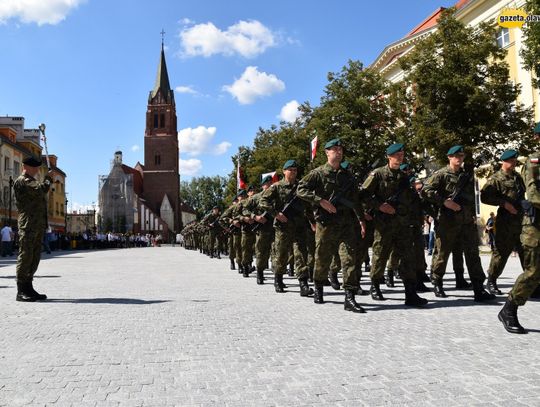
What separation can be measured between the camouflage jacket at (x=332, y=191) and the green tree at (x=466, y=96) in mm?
15355

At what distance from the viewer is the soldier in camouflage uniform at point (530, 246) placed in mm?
4969

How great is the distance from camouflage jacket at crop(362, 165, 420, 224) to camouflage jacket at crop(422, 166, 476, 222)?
0.47 m

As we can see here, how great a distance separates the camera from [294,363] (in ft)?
13.6

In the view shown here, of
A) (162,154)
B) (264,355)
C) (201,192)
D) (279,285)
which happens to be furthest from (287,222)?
(201,192)

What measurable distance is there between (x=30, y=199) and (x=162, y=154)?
94777mm

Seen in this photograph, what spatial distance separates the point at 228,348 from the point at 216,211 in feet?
56.1

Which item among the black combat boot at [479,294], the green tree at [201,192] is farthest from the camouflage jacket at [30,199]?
the green tree at [201,192]

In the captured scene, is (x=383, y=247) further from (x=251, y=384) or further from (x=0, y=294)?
(x=0, y=294)

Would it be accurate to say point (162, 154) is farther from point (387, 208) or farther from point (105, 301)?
point (387, 208)

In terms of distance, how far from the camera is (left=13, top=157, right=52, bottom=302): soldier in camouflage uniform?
26.0ft

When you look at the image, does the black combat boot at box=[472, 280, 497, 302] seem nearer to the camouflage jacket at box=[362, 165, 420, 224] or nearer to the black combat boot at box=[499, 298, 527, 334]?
the camouflage jacket at box=[362, 165, 420, 224]

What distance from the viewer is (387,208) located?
7184 millimetres

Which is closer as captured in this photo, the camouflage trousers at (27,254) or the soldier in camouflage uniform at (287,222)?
the camouflage trousers at (27,254)

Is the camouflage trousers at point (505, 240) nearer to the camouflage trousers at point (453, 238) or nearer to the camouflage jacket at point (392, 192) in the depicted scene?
the camouflage trousers at point (453, 238)
